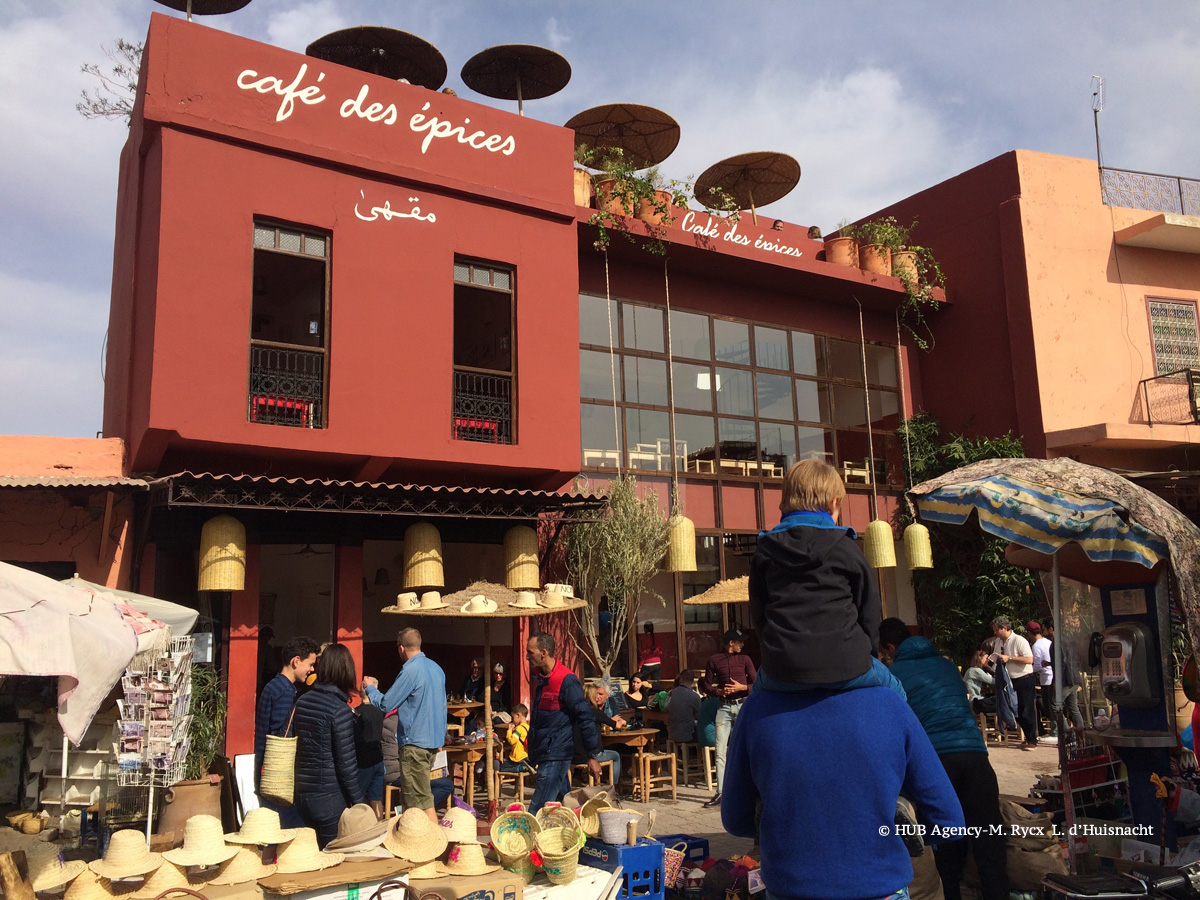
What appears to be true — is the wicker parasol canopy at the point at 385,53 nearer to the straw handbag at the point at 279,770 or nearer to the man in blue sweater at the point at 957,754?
the straw handbag at the point at 279,770

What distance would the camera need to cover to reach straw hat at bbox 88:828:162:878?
458cm

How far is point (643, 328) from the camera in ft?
48.4

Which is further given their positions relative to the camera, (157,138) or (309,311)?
(309,311)

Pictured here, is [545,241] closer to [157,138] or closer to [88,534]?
[157,138]

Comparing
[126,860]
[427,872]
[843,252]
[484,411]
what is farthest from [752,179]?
[126,860]

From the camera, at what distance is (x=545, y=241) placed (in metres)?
12.9

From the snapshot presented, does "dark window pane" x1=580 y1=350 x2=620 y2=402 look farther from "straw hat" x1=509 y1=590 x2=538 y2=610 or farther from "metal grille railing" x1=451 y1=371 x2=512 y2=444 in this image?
"straw hat" x1=509 y1=590 x2=538 y2=610

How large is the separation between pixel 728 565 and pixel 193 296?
30.2ft

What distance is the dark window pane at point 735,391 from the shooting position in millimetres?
15336

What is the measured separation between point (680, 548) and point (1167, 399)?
11.0 meters

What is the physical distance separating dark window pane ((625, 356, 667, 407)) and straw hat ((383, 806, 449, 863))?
31.8 ft

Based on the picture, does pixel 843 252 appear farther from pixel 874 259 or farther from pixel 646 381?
pixel 646 381

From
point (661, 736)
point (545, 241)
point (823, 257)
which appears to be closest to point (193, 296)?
point (545, 241)

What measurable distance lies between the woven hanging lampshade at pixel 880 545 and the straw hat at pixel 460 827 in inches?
411
